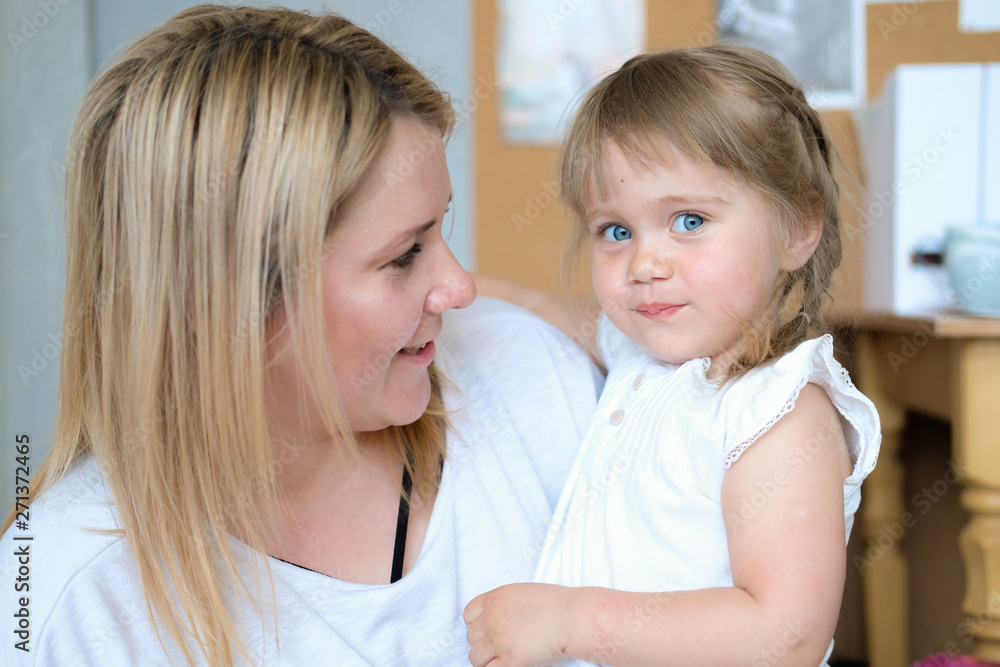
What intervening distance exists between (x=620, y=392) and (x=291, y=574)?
1.32ft

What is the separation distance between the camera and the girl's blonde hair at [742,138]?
2.66ft

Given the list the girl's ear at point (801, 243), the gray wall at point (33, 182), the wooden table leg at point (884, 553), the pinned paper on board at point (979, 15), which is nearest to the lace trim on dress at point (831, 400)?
the girl's ear at point (801, 243)

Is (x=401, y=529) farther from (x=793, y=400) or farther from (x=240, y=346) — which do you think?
(x=793, y=400)

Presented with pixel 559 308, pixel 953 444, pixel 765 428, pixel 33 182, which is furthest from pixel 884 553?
pixel 33 182

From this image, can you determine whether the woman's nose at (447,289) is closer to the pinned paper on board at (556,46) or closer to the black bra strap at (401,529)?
the black bra strap at (401,529)

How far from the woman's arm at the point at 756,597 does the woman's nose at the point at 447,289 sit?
0.29 meters

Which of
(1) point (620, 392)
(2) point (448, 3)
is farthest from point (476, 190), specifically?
(1) point (620, 392)

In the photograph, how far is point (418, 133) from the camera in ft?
2.57

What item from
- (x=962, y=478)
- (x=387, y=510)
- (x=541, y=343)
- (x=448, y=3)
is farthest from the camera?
(x=448, y=3)

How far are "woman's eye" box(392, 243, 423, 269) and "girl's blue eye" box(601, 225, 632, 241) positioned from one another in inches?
8.5

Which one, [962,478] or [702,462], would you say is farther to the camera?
[962,478]

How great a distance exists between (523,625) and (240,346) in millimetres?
361

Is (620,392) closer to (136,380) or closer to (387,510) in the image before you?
(387,510)

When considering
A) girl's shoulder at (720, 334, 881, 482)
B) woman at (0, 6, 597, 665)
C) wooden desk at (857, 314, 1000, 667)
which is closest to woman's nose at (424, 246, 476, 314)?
woman at (0, 6, 597, 665)
